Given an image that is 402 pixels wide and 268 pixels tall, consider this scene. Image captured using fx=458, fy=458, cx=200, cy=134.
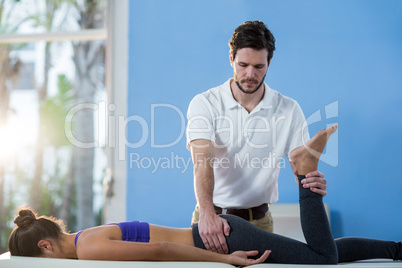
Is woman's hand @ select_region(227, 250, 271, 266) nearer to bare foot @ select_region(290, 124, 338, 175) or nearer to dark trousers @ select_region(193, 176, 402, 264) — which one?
dark trousers @ select_region(193, 176, 402, 264)

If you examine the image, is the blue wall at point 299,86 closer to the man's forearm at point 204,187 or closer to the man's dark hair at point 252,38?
the man's dark hair at point 252,38

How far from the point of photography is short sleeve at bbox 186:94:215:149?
1993 millimetres

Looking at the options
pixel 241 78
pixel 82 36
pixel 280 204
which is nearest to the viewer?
pixel 241 78

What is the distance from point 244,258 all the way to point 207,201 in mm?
296

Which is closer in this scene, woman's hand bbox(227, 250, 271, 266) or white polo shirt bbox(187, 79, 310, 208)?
woman's hand bbox(227, 250, 271, 266)

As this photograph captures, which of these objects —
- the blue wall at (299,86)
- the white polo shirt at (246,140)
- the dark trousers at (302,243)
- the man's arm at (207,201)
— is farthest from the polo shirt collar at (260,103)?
the blue wall at (299,86)

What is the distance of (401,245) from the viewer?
1852mm

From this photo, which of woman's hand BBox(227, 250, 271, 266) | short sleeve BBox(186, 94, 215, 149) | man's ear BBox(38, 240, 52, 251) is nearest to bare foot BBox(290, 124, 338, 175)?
woman's hand BBox(227, 250, 271, 266)

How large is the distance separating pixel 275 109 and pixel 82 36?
6.27ft

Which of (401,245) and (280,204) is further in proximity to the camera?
(280,204)

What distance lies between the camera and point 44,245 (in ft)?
5.67

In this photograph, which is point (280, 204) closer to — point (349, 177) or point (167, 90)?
point (349, 177)

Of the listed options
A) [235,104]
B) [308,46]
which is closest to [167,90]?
[308,46]

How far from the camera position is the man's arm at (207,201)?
169 centimetres
